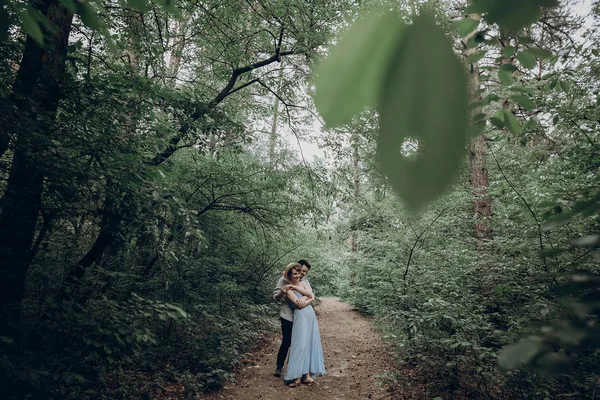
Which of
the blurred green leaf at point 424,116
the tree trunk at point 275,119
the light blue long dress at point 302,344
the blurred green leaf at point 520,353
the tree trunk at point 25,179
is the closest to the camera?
the blurred green leaf at point 424,116

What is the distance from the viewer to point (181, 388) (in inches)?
156

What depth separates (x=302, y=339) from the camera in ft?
14.5

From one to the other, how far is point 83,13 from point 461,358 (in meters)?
4.20

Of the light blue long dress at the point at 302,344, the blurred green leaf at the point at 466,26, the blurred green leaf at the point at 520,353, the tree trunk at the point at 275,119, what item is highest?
the tree trunk at the point at 275,119

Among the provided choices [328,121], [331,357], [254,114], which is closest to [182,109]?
[254,114]

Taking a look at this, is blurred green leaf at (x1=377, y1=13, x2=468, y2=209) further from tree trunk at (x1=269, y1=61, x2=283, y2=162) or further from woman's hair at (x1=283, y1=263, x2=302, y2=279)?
tree trunk at (x1=269, y1=61, x2=283, y2=162)

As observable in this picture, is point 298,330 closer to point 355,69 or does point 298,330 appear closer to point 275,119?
point 275,119

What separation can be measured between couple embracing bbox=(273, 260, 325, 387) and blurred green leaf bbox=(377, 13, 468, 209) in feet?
14.3

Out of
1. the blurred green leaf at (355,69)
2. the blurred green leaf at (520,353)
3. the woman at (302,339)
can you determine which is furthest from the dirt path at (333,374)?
the blurred green leaf at (355,69)

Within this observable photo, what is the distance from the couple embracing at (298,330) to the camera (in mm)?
4465

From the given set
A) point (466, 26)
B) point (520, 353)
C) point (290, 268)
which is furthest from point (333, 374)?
point (466, 26)

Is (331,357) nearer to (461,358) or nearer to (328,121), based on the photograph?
(461,358)

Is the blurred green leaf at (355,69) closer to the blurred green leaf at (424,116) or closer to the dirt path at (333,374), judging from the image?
the blurred green leaf at (424,116)

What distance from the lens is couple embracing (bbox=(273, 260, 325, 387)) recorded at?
14.6ft
